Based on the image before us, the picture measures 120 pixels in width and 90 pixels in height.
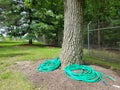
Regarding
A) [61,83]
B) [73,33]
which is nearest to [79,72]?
[61,83]

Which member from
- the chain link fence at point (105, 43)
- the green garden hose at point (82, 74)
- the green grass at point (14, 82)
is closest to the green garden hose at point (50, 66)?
the green garden hose at point (82, 74)

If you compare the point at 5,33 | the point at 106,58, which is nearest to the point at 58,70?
the point at 106,58

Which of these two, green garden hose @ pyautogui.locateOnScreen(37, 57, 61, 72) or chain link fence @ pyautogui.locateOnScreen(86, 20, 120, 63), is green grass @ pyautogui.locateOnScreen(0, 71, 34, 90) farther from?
chain link fence @ pyautogui.locateOnScreen(86, 20, 120, 63)

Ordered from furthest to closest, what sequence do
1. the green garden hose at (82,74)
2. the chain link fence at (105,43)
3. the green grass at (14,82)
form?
the chain link fence at (105,43)
the green garden hose at (82,74)
the green grass at (14,82)

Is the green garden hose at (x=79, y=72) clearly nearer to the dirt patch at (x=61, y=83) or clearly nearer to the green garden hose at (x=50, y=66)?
the green garden hose at (x=50, y=66)

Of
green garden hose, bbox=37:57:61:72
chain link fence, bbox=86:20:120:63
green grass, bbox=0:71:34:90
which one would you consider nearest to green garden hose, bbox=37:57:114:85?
green garden hose, bbox=37:57:61:72

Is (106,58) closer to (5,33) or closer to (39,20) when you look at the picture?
(39,20)

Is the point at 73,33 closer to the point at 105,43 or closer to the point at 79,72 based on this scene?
the point at 79,72

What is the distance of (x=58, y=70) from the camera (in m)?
4.86

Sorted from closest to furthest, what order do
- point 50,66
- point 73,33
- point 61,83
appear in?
1. point 61,83
2. point 73,33
3. point 50,66

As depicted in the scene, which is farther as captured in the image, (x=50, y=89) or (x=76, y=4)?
(x=76, y=4)

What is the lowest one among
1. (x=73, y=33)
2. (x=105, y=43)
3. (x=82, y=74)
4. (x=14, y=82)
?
(x=14, y=82)

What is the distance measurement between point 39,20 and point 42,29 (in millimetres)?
1284

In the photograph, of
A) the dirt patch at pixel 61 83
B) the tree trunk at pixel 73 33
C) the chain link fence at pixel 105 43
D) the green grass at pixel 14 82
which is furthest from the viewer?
the chain link fence at pixel 105 43
